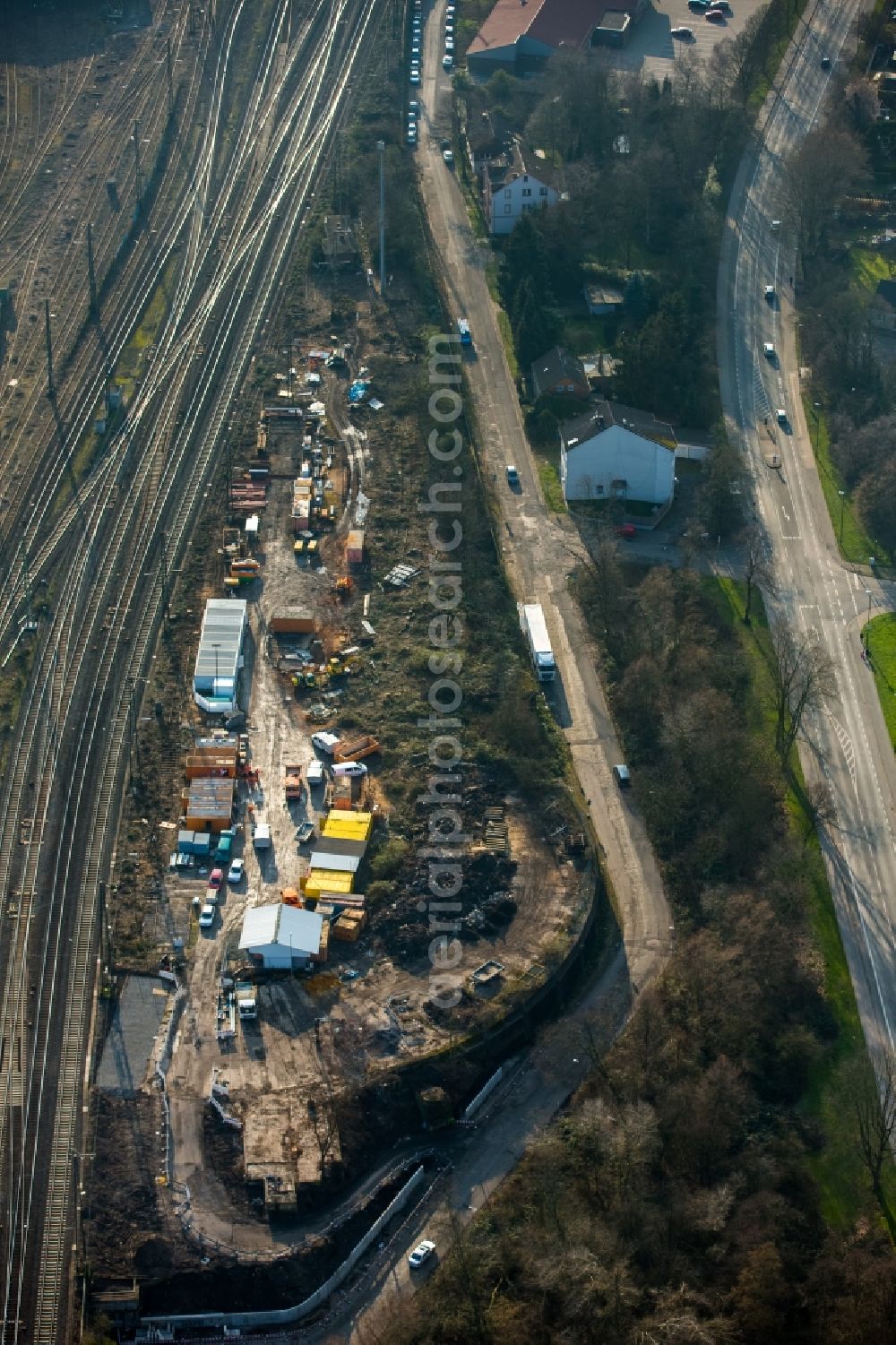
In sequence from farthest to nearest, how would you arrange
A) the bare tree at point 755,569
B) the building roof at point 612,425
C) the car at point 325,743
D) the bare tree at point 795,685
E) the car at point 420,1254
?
the building roof at point 612,425
the bare tree at point 755,569
the bare tree at point 795,685
the car at point 325,743
the car at point 420,1254

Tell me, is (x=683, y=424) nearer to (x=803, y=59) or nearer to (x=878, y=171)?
(x=878, y=171)

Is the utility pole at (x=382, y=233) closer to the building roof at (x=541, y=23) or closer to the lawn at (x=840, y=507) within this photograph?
the building roof at (x=541, y=23)

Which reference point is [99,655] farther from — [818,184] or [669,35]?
[669,35]

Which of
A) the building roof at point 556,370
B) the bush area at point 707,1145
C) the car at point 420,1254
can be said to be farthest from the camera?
the building roof at point 556,370

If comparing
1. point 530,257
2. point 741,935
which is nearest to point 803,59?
point 530,257

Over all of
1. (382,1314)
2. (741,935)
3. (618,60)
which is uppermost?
(618,60)

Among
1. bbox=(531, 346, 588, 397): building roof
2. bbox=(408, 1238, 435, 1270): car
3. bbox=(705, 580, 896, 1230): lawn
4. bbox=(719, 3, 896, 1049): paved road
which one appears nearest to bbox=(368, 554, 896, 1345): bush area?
bbox=(705, 580, 896, 1230): lawn

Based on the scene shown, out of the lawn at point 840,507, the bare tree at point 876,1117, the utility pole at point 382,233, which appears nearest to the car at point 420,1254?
the bare tree at point 876,1117
